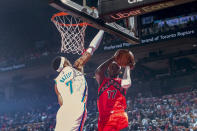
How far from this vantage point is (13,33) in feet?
59.1

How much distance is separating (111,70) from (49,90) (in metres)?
15.7

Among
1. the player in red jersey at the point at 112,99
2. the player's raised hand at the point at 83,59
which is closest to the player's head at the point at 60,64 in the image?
the player's raised hand at the point at 83,59

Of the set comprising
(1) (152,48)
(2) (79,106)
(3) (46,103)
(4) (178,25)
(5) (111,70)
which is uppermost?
(4) (178,25)

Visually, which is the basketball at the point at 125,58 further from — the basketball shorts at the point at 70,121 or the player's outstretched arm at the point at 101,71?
the basketball shorts at the point at 70,121

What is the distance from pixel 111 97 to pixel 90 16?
1.29 m

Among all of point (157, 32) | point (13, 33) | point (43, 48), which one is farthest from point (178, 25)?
point (13, 33)

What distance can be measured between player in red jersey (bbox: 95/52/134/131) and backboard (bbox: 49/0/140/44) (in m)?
0.50

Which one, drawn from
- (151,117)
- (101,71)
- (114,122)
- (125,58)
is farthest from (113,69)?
(151,117)

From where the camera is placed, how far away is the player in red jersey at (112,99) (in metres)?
3.83

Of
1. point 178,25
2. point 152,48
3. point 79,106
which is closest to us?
point 79,106

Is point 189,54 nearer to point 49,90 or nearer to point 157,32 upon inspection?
point 157,32

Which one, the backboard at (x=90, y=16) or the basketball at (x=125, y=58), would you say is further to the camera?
the basketball at (x=125, y=58)

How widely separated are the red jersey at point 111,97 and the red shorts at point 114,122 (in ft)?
0.24

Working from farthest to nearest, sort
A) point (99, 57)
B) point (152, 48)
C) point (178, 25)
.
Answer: point (99, 57), point (152, 48), point (178, 25)
